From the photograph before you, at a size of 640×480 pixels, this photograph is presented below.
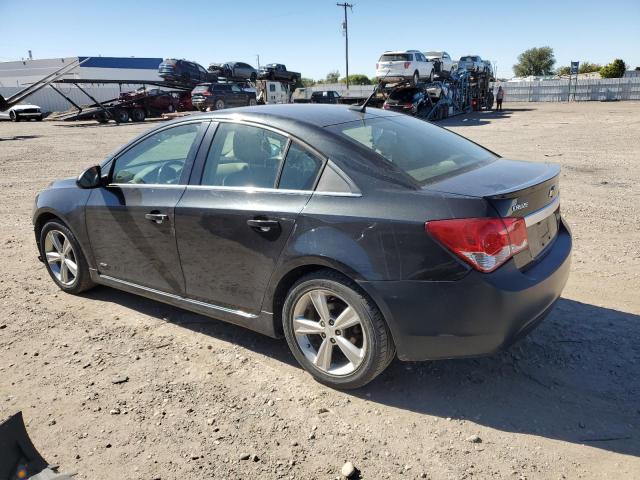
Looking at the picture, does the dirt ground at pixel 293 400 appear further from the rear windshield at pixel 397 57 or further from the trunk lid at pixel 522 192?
the rear windshield at pixel 397 57

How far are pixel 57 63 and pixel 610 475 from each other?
2738 inches

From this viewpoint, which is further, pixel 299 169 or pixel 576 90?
pixel 576 90

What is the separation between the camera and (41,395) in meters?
3.16

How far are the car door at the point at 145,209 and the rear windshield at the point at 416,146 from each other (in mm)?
1156

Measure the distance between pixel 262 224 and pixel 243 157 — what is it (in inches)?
22.9

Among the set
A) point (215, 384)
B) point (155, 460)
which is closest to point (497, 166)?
point (215, 384)

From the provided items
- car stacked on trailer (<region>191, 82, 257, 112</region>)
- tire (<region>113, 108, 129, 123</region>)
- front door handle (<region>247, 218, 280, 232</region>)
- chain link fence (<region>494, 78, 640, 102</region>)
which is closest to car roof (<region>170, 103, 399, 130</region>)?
front door handle (<region>247, 218, 280, 232</region>)

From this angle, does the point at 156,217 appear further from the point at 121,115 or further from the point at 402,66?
the point at 121,115

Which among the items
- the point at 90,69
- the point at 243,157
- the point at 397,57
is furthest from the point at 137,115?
the point at 90,69

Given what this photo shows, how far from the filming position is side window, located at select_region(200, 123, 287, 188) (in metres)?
3.20

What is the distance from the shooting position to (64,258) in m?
4.59

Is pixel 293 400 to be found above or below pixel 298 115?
below

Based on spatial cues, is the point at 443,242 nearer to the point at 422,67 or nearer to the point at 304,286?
the point at 304,286

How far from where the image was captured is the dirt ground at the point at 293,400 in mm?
2490
